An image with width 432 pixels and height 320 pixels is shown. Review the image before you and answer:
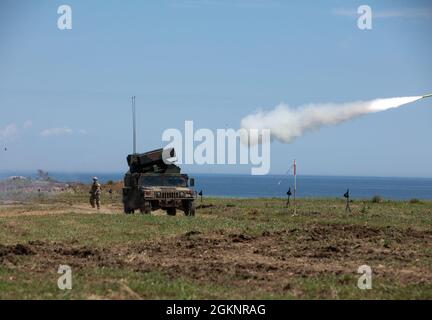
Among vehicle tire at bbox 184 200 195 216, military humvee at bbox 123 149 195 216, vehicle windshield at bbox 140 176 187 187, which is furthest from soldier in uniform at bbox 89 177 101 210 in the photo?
vehicle tire at bbox 184 200 195 216

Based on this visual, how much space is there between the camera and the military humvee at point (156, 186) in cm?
3009

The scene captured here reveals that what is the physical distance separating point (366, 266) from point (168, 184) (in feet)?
55.3

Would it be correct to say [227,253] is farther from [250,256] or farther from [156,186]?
[156,186]

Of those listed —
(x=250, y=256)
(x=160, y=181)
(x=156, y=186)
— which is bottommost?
(x=250, y=256)

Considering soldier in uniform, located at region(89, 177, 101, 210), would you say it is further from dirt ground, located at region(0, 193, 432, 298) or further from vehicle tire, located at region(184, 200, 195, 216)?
dirt ground, located at region(0, 193, 432, 298)

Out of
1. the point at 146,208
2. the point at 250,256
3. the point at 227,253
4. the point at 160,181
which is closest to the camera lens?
the point at 250,256

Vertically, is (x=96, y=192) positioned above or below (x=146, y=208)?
above

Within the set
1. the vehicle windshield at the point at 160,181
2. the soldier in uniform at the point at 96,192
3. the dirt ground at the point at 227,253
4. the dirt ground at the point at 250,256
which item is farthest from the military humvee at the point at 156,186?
the dirt ground at the point at 250,256

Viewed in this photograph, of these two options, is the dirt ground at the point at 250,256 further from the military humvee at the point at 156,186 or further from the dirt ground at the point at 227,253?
the military humvee at the point at 156,186

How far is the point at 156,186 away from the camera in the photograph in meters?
30.7

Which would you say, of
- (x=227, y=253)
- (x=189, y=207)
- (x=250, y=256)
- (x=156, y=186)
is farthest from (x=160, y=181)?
(x=250, y=256)

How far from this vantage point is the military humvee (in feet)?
98.7
